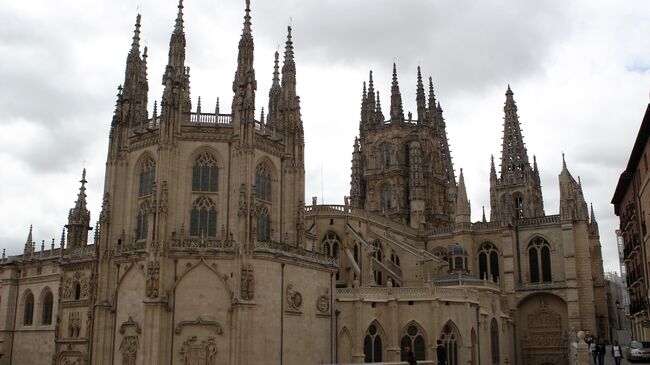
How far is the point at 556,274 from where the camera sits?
6153 centimetres

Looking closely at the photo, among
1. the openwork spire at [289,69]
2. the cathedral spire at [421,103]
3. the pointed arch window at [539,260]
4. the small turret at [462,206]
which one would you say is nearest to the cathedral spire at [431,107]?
the cathedral spire at [421,103]

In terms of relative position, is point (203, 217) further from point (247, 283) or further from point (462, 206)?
point (462, 206)

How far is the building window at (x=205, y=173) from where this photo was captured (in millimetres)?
39625

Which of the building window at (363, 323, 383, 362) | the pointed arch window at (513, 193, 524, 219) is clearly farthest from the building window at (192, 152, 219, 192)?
the pointed arch window at (513, 193, 524, 219)

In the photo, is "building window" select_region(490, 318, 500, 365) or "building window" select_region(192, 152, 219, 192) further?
"building window" select_region(490, 318, 500, 365)

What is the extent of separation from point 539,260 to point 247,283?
35.7 meters

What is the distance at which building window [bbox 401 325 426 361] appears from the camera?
45.4 meters

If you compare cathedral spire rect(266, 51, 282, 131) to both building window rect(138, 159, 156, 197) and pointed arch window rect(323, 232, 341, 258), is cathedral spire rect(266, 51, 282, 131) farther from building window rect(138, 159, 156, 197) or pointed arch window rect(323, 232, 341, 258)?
pointed arch window rect(323, 232, 341, 258)

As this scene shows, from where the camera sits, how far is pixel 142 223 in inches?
1590

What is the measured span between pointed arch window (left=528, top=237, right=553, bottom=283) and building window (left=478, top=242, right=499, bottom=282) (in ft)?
10.5

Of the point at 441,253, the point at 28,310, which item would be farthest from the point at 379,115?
the point at 28,310

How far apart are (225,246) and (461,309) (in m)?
18.5

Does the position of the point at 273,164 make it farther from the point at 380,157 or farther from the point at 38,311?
the point at 380,157

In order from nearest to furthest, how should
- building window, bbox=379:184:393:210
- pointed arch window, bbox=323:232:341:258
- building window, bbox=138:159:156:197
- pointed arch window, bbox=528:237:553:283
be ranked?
building window, bbox=138:159:156:197 < pointed arch window, bbox=323:232:341:258 < pointed arch window, bbox=528:237:553:283 < building window, bbox=379:184:393:210
